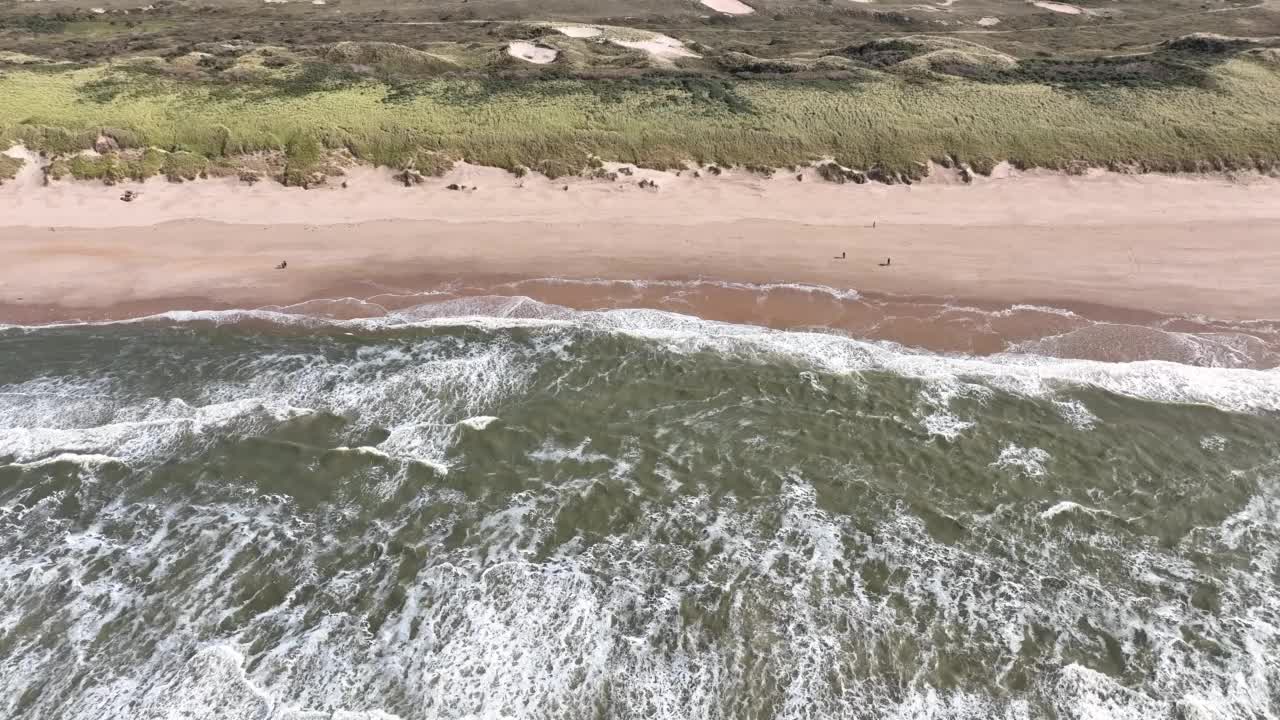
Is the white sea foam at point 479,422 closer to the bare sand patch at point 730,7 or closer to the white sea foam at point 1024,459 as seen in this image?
the white sea foam at point 1024,459

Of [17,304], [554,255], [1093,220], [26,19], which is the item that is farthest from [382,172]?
[26,19]

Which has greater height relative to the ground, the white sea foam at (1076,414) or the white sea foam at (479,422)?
the white sea foam at (1076,414)

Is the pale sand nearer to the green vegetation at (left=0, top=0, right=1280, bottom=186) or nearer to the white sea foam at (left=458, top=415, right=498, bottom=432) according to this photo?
the green vegetation at (left=0, top=0, right=1280, bottom=186)

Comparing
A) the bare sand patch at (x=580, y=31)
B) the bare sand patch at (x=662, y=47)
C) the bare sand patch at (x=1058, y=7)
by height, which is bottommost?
the bare sand patch at (x=662, y=47)

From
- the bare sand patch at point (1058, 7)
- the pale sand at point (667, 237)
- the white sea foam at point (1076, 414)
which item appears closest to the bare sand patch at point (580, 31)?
the pale sand at point (667, 237)

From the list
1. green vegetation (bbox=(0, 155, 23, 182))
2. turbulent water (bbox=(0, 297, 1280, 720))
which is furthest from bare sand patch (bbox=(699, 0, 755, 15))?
turbulent water (bbox=(0, 297, 1280, 720))

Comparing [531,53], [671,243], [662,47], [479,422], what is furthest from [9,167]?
[662,47]
